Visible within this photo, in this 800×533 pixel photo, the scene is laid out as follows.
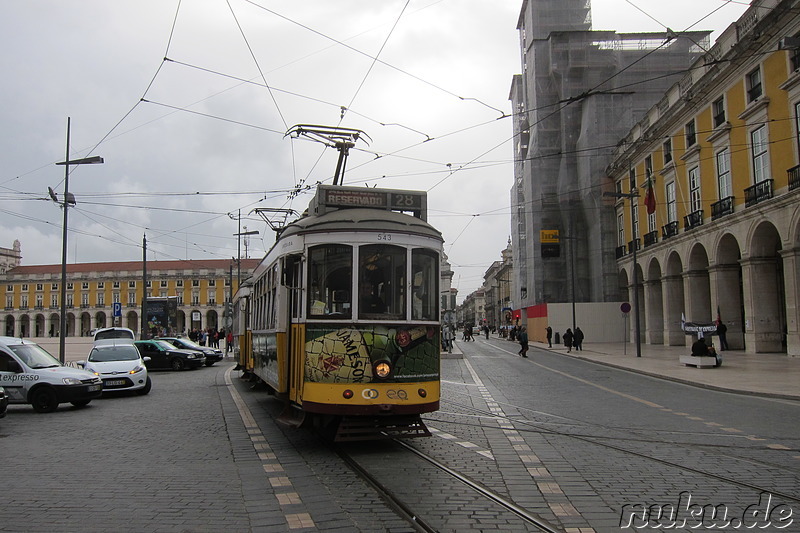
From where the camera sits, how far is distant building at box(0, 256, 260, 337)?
113562 millimetres

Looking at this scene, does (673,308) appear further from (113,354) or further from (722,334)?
(113,354)

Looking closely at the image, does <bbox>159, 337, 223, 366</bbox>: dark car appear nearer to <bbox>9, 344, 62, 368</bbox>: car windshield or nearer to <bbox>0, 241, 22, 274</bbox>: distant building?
<bbox>9, 344, 62, 368</bbox>: car windshield

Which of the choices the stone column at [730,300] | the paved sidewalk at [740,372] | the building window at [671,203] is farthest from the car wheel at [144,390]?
the building window at [671,203]

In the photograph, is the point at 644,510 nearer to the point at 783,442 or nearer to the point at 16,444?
the point at 783,442

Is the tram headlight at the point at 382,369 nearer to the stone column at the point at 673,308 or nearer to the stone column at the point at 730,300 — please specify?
the stone column at the point at 730,300

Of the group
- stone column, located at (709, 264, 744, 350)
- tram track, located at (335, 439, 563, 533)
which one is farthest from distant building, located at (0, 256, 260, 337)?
tram track, located at (335, 439, 563, 533)

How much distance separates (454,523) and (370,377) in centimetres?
337

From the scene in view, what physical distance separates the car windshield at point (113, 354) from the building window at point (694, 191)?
99.3ft

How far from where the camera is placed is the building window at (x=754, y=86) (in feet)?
97.6

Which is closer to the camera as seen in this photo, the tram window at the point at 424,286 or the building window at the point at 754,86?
the tram window at the point at 424,286

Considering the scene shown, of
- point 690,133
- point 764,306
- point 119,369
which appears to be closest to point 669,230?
point 690,133

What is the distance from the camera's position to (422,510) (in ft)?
20.2

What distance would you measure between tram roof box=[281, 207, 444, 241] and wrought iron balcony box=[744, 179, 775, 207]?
24.8 metres

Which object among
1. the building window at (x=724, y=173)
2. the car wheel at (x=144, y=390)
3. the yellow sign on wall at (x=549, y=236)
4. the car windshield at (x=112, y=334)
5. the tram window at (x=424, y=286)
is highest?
the building window at (x=724, y=173)
